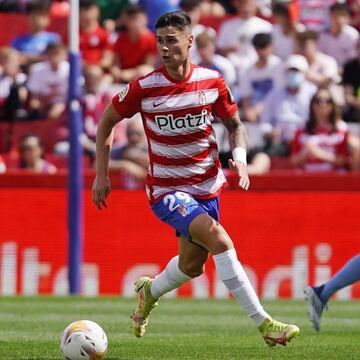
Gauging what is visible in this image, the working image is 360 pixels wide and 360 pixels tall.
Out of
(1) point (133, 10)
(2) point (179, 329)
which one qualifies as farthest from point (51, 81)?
(2) point (179, 329)

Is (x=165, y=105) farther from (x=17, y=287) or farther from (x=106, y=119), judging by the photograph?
(x=17, y=287)

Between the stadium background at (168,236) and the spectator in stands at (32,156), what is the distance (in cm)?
85

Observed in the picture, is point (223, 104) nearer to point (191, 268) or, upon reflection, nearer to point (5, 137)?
point (191, 268)

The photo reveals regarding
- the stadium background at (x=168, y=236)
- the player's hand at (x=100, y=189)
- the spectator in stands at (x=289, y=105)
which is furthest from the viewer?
the spectator in stands at (x=289, y=105)

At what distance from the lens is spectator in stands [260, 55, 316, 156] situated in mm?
16469

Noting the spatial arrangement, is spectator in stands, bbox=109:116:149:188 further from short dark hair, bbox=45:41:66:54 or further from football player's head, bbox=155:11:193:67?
football player's head, bbox=155:11:193:67

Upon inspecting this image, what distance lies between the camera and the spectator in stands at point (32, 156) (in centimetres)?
1584

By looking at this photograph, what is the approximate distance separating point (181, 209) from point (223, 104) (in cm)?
88

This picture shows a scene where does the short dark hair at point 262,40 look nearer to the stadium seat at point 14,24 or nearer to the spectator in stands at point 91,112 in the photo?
the spectator in stands at point 91,112

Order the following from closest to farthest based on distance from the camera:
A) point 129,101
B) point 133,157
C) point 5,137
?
1. point 129,101
2. point 133,157
3. point 5,137

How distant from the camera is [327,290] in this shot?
10016 millimetres

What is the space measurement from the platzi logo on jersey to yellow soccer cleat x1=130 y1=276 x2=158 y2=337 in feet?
4.57

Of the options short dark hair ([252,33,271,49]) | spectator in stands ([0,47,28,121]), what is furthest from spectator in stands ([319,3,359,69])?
spectator in stands ([0,47,28,121])

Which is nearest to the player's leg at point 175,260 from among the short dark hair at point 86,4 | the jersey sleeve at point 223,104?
the jersey sleeve at point 223,104
